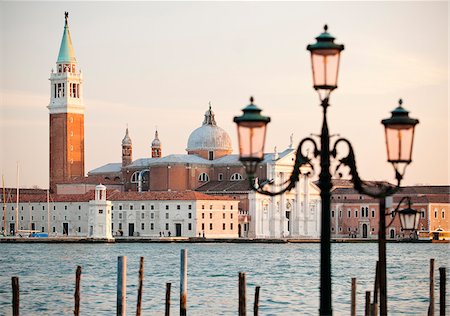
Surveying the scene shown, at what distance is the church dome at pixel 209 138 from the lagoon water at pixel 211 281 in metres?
23.8

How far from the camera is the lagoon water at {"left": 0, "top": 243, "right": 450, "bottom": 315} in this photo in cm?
2323

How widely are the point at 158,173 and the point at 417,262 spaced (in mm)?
32137

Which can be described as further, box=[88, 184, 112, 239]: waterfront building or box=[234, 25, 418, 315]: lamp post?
box=[88, 184, 112, 239]: waterfront building

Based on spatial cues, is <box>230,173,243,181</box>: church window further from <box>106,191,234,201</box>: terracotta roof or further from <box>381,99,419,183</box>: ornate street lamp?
<box>381,99,419,183</box>: ornate street lamp

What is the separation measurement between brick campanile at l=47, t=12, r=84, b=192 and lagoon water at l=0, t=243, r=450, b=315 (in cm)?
2421

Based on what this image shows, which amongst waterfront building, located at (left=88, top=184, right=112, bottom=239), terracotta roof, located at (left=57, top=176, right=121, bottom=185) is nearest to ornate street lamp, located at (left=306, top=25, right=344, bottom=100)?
waterfront building, located at (left=88, top=184, right=112, bottom=239)

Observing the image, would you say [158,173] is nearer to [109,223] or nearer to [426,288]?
[109,223]

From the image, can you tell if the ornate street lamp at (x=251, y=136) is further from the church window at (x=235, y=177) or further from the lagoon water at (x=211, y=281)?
the church window at (x=235, y=177)

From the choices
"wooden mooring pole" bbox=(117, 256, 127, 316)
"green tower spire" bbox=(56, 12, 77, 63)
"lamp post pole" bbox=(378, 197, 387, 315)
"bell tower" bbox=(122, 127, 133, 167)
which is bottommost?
"wooden mooring pole" bbox=(117, 256, 127, 316)

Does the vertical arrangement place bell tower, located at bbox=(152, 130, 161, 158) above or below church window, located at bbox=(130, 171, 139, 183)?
above

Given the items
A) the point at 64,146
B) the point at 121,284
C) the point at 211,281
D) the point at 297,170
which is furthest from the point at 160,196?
the point at 297,170

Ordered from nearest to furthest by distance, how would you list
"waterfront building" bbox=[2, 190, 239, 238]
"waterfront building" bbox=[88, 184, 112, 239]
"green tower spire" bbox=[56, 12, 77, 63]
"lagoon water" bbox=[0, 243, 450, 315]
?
"lagoon water" bbox=[0, 243, 450, 315], "waterfront building" bbox=[88, 184, 112, 239], "waterfront building" bbox=[2, 190, 239, 238], "green tower spire" bbox=[56, 12, 77, 63]

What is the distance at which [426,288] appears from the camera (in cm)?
2838

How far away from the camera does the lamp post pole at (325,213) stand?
7914 mm
